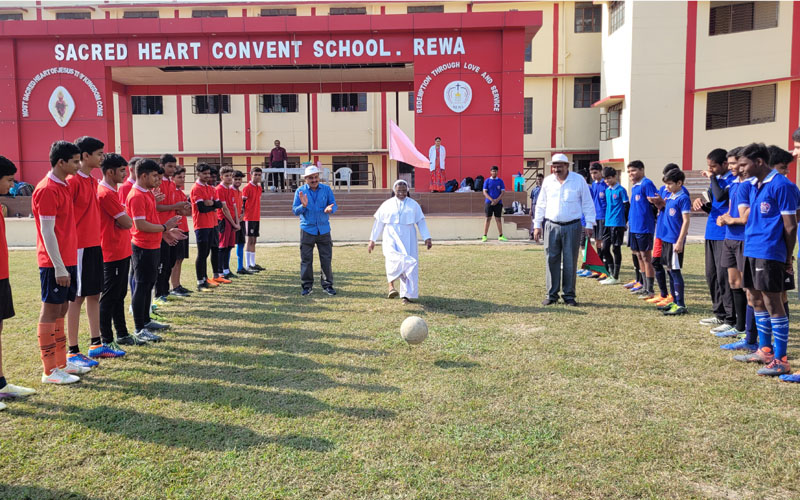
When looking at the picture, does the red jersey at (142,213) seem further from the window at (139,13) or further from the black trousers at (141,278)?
the window at (139,13)

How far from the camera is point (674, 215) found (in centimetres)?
734

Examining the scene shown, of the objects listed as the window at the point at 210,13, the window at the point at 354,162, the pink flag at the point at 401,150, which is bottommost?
the pink flag at the point at 401,150

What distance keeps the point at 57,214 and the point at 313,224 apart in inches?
173

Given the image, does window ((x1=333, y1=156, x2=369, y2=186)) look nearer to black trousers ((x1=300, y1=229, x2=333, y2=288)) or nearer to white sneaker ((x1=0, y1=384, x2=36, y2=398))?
black trousers ((x1=300, y1=229, x2=333, y2=288))

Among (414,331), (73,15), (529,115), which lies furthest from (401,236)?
(73,15)

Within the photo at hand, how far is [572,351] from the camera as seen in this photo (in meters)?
5.76

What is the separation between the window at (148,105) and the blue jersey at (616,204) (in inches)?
1072

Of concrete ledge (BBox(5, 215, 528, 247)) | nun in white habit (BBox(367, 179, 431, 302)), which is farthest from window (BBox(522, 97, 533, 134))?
nun in white habit (BBox(367, 179, 431, 302))

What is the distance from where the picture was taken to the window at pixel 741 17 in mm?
23219

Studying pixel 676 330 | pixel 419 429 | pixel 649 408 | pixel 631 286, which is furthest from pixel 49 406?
pixel 631 286

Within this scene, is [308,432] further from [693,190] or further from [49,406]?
[693,190]

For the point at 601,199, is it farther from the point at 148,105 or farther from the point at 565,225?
the point at 148,105

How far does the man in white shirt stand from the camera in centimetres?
802

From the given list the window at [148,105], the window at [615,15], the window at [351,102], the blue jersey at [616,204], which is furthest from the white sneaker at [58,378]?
the window at [148,105]
